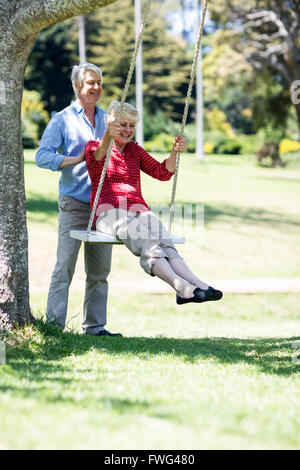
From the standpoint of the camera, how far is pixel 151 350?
495 centimetres

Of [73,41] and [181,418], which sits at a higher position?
[73,41]

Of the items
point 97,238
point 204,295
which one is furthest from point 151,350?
point 97,238

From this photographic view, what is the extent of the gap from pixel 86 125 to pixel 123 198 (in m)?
0.86

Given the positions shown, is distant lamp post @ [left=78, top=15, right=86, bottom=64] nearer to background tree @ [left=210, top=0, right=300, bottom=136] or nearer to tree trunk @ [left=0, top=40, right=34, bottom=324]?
background tree @ [left=210, top=0, right=300, bottom=136]

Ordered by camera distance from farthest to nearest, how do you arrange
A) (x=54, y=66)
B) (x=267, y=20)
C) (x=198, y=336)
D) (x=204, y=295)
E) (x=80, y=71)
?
(x=54, y=66) < (x=267, y=20) < (x=198, y=336) < (x=80, y=71) < (x=204, y=295)

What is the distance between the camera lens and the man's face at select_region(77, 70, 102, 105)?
17.6ft

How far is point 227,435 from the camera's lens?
9.30 ft

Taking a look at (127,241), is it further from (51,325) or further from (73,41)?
(73,41)

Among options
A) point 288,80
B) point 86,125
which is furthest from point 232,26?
point 86,125

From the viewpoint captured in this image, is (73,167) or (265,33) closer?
(73,167)

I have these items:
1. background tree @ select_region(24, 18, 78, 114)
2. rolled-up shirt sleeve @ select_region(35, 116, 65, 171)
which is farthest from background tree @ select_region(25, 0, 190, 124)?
rolled-up shirt sleeve @ select_region(35, 116, 65, 171)

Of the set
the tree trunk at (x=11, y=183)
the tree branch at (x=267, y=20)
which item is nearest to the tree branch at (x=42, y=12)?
the tree trunk at (x=11, y=183)

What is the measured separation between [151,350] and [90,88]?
6.68 feet

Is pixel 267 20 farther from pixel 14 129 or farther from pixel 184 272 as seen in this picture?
pixel 184 272
